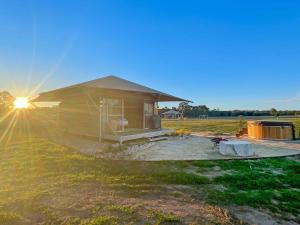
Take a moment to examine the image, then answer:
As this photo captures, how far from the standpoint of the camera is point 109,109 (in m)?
13.1

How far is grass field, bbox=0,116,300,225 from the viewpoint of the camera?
162 inches

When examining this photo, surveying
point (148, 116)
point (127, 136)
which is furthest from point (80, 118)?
point (127, 136)

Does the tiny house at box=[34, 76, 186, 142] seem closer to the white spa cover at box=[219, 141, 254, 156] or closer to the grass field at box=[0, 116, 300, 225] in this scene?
the grass field at box=[0, 116, 300, 225]

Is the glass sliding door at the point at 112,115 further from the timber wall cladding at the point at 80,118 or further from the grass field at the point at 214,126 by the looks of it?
the grass field at the point at 214,126

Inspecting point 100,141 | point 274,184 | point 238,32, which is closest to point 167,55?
point 238,32

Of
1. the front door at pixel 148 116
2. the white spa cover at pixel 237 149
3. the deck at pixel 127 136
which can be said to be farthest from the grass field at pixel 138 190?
the front door at pixel 148 116

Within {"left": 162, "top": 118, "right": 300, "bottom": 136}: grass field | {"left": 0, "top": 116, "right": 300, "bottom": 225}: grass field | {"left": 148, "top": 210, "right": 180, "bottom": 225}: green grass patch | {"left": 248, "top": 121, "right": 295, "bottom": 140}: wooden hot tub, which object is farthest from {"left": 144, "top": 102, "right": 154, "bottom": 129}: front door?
{"left": 148, "top": 210, "right": 180, "bottom": 225}: green grass patch

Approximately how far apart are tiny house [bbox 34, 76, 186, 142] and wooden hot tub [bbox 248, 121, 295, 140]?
5578 mm

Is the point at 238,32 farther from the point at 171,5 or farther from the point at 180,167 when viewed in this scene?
the point at 180,167

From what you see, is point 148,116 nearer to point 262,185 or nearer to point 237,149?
point 237,149

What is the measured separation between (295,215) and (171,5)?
464 inches

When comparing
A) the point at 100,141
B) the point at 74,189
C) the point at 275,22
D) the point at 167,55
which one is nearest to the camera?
the point at 74,189

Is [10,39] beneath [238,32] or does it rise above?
beneath

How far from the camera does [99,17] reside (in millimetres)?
13211
